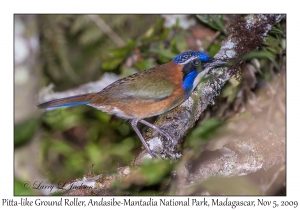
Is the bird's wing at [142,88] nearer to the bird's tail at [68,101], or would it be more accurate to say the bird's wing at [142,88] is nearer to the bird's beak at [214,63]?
the bird's tail at [68,101]

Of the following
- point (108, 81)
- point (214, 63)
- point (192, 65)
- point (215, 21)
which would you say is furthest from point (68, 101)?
point (215, 21)

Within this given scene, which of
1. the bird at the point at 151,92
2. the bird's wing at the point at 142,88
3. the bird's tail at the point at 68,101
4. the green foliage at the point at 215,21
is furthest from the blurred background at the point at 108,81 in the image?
the bird's wing at the point at 142,88

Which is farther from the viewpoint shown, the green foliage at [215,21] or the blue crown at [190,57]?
the green foliage at [215,21]

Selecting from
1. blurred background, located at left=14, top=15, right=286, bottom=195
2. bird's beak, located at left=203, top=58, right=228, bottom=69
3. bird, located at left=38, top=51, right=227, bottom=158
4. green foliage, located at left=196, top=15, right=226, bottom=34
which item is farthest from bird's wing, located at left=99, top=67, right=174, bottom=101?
green foliage, located at left=196, top=15, right=226, bottom=34

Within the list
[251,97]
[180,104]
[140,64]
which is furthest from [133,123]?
[251,97]

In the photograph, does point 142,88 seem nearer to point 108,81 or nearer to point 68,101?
point 68,101

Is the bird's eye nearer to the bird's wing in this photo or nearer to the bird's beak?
the bird's beak

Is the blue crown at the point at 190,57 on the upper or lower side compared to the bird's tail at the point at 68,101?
upper

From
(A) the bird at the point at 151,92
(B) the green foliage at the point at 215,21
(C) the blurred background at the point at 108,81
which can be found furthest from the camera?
(B) the green foliage at the point at 215,21

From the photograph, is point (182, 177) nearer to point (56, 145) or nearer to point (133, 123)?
point (133, 123)
